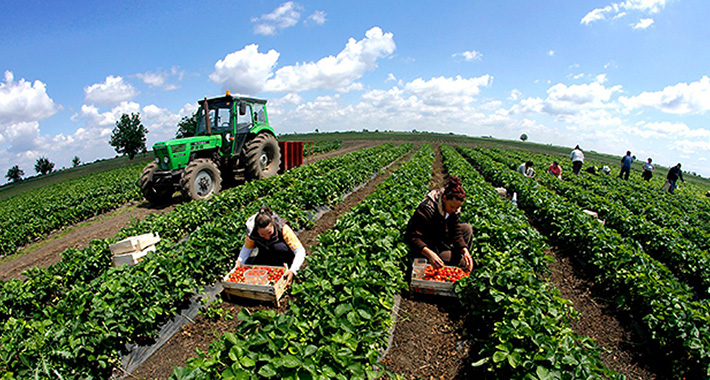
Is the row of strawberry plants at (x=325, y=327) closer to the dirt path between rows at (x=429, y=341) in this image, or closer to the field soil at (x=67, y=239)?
the dirt path between rows at (x=429, y=341)

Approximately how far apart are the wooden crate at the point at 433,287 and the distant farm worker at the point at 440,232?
0.77 feet

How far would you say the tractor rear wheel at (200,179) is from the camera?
28.5 feet

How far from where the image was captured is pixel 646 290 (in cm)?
408

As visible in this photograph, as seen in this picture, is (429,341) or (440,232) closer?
(429,341)

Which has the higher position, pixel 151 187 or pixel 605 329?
pixel 151 187

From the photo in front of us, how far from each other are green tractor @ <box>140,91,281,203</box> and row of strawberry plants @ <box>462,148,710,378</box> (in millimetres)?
9133

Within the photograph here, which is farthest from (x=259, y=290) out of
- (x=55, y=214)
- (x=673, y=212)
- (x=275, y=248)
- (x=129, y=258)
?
(x=673, y=212)

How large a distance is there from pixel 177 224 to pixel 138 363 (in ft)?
11.8

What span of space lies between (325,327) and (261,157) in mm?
9639

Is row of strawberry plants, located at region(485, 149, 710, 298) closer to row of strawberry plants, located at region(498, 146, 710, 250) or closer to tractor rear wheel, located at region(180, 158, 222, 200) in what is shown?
row of strawberry plants, located at region(498, 146, 710, 250)

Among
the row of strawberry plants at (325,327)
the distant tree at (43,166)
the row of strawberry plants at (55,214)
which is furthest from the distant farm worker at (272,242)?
the distant tree at (43,166)

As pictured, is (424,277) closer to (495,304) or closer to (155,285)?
(495,304)

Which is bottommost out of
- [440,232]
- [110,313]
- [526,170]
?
[110,313]

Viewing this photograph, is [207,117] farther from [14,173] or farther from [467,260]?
A: [14,173]
